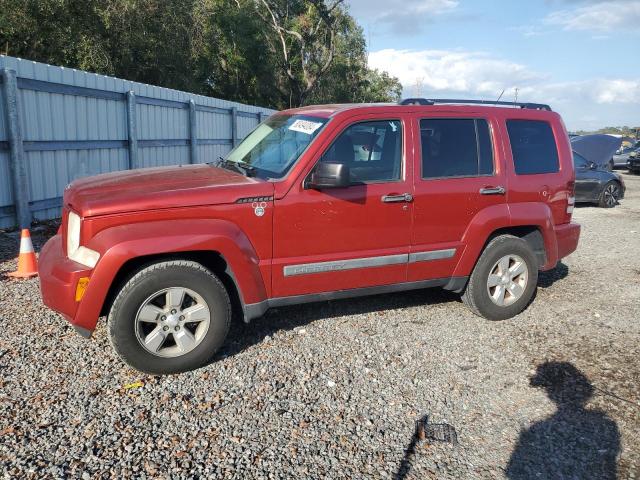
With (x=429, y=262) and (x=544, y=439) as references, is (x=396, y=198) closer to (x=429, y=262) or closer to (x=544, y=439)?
(x=429, y=262)

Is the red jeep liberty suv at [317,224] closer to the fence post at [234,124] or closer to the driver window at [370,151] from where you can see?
the driver window at [370,151]

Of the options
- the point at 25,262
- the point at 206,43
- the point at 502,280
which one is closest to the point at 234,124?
the point at 25,262

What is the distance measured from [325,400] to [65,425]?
1599 millimetres

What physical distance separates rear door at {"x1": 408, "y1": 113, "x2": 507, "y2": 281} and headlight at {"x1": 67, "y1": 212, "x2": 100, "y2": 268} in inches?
101

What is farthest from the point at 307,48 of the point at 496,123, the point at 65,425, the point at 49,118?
the point at 65,425

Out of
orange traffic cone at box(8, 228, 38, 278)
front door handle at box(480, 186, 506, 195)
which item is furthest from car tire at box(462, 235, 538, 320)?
orange traffic cone at box(8, 228, 38, 278)

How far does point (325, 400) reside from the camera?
3.66 meters

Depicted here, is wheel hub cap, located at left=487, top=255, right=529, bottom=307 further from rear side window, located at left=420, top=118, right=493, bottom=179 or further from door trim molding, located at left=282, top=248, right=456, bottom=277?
rear side window, located at left=420, top=118, right=493, bottom=179

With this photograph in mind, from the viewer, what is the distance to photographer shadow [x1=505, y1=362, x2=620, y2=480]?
9.91ft

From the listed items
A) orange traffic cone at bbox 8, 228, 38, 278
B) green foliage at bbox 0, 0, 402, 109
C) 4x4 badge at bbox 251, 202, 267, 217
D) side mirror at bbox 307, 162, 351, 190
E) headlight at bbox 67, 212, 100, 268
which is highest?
green foliage at bbox 0, 0, 402, 109

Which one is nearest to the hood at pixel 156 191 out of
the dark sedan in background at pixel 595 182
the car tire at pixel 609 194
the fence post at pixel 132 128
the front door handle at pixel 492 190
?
the front door handle at pixel 492 190

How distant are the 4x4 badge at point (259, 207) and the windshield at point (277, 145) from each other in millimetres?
310

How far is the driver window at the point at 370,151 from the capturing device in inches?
175

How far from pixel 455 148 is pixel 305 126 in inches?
55.2
